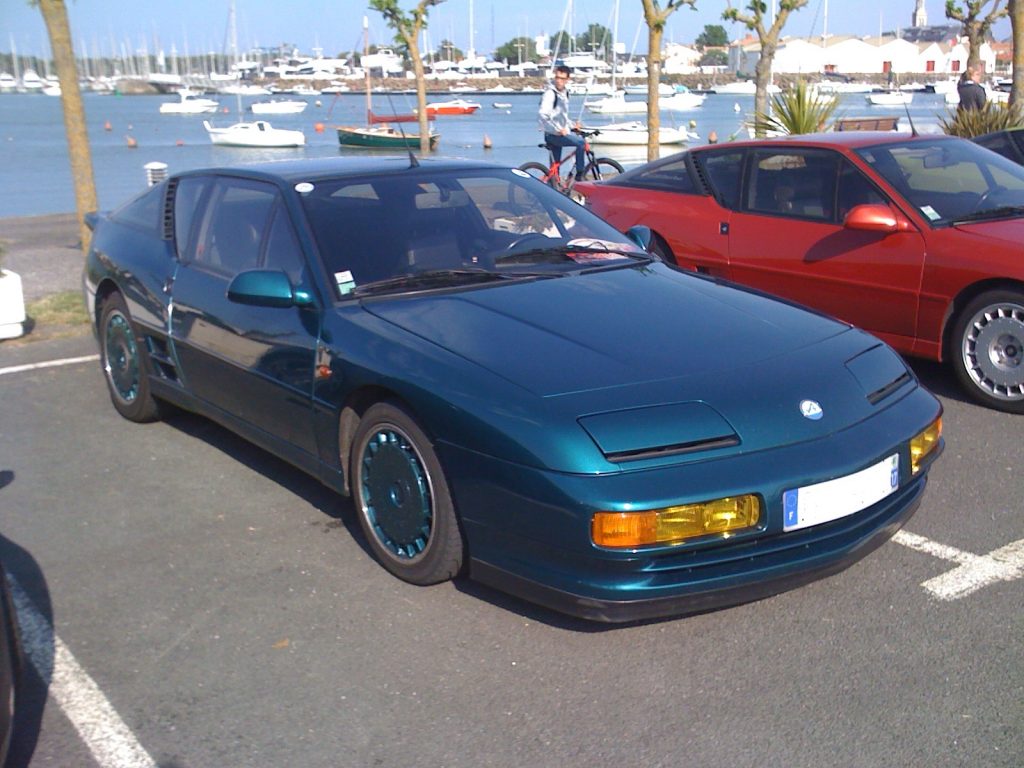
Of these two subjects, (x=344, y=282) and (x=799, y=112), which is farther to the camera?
(x=799, y=112)

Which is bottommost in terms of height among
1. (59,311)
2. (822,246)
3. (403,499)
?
(59,311)

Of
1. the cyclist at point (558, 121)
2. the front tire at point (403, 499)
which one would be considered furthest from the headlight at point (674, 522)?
the cyclist at point (558, 121)

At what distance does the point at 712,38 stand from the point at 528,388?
487ft

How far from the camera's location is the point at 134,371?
6.27 m

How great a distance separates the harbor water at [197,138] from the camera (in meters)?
33.5

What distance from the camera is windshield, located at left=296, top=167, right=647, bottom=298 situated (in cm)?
475

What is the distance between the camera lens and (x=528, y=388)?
12.3ft

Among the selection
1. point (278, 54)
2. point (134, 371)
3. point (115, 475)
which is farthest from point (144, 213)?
point (278, 54)

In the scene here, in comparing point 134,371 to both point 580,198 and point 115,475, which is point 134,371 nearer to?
point 115,475

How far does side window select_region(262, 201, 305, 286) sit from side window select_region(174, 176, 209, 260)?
0.87 m

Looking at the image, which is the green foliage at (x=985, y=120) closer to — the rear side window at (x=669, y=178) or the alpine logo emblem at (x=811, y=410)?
the rear side window at (x=669, y=178)

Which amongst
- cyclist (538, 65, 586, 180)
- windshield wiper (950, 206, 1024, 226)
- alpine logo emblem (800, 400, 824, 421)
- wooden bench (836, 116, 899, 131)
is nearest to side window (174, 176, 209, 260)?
alpine logo emblem (800, 400, 824, 421)

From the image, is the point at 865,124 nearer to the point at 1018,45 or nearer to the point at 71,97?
the point at 1018,45

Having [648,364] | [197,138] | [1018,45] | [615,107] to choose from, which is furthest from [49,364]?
[615,107]
